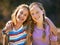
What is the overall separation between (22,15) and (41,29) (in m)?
0.29

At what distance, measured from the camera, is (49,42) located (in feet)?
10.7

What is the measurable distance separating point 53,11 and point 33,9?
4.21 meters

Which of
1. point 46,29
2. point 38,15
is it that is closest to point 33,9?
point 38,15

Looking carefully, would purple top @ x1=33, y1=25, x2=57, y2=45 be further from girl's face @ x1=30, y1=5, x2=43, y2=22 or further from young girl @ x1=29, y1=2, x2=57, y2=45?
girl's face @ x1=30, y1=5, x2=43, y2=22

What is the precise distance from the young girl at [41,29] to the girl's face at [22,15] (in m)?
0.07

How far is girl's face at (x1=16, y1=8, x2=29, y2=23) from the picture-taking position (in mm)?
3234

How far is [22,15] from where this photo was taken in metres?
3.23

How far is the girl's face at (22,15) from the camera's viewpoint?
3.23 m

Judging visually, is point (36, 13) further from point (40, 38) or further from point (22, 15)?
point (40, 38)

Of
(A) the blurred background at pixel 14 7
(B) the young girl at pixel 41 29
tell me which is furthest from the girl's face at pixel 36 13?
(A) the blurred background at pixel 14 7

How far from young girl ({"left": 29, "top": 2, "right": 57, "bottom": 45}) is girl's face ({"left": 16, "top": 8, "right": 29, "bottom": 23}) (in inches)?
2.9

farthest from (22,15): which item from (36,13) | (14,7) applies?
(14,7)

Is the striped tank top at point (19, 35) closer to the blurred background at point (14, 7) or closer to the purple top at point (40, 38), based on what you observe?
the purple top at point (40, 38)

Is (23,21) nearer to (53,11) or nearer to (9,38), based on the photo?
(9,38)
